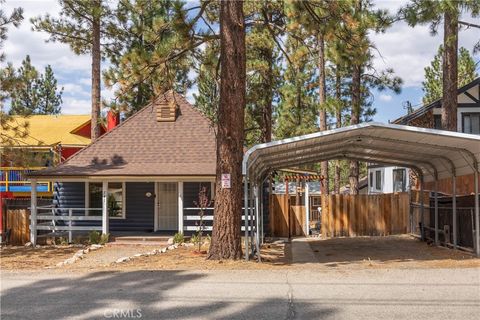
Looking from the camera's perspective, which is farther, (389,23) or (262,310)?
(389,23)

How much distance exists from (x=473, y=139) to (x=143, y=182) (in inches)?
498

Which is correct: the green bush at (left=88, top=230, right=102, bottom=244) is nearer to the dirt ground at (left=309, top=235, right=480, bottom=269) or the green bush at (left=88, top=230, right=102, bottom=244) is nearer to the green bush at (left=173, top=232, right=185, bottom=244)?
the green bush at (left=173, top=232, right=185, bottom=244)

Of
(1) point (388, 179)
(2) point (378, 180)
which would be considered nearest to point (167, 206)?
(1) point (388, 179)

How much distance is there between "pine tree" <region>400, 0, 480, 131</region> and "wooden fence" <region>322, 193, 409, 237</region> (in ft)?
19.3

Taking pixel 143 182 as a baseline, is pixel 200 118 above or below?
above

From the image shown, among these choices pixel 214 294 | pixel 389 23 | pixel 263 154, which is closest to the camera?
pixel 214 294

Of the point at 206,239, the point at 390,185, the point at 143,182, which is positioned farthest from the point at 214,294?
the point at 390,185

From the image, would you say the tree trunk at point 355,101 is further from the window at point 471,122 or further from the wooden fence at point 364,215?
the window at point 471,122

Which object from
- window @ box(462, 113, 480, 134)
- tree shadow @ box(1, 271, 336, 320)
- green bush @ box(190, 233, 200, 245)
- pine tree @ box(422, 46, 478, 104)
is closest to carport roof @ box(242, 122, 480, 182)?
tree shadow @ box(1, 271, 336, 320)

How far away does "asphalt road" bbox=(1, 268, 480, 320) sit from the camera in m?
7.24

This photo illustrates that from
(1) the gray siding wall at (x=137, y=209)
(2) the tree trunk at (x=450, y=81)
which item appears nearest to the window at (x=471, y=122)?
(2) the tree trunk at (x=450, y=81)

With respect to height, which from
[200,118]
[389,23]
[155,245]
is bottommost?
[155,245]

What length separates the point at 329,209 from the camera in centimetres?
2223

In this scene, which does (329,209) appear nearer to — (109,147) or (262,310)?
(109,147)
